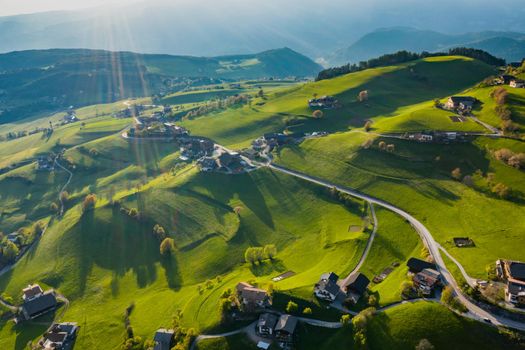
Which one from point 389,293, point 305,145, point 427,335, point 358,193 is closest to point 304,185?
point 358,193

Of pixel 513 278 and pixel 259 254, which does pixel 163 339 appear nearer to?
pixel 259 254

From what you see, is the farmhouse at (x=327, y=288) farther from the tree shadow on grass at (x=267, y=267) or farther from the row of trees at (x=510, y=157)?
the row of trees at (x=510, y=157)

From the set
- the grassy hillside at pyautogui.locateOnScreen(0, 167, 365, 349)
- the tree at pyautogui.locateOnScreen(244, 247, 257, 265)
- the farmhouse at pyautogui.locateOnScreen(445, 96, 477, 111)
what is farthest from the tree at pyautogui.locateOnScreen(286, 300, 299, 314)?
the farmhouse at pyautogui.locateOnScreen(445, 96, 477, 111)

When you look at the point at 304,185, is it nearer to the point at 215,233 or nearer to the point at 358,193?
the point at 358,193

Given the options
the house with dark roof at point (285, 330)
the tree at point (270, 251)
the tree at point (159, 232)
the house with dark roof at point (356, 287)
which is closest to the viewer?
the house with dark roof at point (285, 330)

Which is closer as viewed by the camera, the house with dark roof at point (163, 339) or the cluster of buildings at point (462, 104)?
the house with dark roof at point (163, 339)

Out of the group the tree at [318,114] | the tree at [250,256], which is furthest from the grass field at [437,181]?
the tree at [250,256]

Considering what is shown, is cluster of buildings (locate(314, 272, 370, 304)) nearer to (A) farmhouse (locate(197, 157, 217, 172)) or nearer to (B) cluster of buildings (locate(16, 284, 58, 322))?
(B) cluster of buildings (locate(16, 284, 58, 322))
